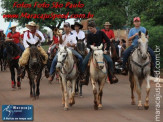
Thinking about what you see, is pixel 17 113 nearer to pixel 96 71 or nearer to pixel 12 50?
pixel 96 71

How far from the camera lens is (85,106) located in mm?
15375

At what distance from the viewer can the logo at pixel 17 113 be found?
41.6ft

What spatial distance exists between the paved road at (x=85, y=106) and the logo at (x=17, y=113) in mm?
209

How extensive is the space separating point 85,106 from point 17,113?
2905 millimetres

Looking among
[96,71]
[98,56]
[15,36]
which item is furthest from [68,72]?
[15,36]

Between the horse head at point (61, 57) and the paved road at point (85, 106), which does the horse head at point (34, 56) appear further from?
the horse head at point (61, 57)

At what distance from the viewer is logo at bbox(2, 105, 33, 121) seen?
1268 centimetres

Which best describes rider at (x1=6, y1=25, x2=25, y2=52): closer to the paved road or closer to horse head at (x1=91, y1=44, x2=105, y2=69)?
the paved road

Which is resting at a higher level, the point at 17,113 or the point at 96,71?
the point at 96,71

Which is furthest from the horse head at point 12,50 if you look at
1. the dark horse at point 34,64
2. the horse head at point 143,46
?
the horse head at point 143,46

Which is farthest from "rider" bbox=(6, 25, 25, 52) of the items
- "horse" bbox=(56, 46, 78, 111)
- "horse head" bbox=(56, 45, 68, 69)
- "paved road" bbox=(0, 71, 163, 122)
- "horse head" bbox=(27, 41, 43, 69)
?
"horse head" bbox=(56, 45, 68, 69)

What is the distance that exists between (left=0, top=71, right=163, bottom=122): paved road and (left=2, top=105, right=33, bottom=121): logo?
8.2 inches

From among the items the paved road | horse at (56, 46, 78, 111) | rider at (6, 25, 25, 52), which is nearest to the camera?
the paved road

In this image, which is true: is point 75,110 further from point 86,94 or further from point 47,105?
point 86,94
